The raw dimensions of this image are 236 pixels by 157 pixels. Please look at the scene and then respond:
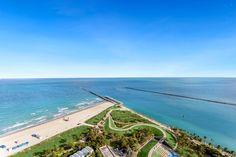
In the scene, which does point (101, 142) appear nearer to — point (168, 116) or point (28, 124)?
point (28, 124)

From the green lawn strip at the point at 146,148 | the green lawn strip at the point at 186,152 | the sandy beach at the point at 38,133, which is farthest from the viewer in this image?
the sandy beach at the point at 38,133

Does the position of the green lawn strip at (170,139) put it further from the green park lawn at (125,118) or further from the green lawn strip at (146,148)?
the green park lawn at (125,118)

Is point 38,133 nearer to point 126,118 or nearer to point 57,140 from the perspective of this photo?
point 57,140

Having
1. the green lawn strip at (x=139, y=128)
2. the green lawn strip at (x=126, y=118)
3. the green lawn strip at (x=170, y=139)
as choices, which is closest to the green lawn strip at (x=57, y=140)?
the green lawn strip at (x=139, y=128)

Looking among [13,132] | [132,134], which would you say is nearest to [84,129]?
[132,134]

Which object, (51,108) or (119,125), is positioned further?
(51,108)
